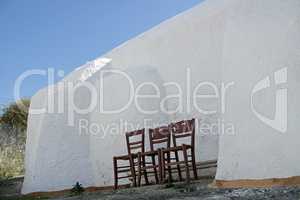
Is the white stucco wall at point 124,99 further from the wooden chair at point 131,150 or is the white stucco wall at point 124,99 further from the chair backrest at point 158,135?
the chair backrest at point 158,135

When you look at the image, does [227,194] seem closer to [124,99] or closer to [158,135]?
[158,135]

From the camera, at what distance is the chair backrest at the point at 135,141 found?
287 inches

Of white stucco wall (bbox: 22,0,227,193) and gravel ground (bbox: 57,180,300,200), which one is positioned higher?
white stucco wall (bbox: 22,0,227,193)

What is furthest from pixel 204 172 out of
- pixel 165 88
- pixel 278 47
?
pixel 278 47

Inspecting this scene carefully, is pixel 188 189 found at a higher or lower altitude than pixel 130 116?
lower

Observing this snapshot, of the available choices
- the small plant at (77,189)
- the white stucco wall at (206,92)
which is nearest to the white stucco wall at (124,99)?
the white stucco wall at (206,92)

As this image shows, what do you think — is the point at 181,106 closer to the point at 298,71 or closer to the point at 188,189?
the point at 188,189

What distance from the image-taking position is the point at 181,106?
786 centimetres

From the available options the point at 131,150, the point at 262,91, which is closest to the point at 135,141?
the point at 131,150

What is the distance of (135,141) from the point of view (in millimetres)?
7793

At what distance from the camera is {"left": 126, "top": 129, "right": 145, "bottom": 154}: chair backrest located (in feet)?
23.9

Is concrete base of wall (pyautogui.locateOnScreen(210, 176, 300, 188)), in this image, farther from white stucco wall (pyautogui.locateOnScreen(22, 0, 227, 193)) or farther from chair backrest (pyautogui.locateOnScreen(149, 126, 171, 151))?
white stucco wall (pyautogui.locateOnScreen(22, 0, 227, 193))

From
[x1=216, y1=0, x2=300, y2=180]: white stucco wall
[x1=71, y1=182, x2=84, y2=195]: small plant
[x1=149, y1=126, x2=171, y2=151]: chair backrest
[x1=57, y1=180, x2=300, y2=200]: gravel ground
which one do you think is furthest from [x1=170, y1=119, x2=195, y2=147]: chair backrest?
[x1=71, y1=182, x2=84, y2=195]: small plant

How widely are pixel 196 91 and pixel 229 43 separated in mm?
2241
